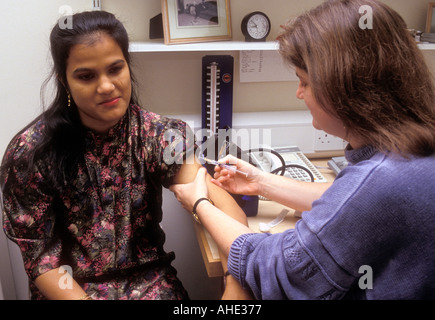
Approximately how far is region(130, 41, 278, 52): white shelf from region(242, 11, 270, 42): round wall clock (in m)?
0.06

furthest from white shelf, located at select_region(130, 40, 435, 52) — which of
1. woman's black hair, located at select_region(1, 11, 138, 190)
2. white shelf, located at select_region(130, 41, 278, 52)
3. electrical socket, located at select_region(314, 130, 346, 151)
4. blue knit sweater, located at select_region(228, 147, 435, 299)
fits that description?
blue knit sweater, located at select_region(228, 147, 435, 299)

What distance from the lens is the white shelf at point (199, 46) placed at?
4.54 feet

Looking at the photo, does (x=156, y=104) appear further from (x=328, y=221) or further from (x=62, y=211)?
(x=328, y=221)

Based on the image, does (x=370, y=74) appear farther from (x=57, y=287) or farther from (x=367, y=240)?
(x=57, y=287)

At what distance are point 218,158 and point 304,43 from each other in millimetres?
628

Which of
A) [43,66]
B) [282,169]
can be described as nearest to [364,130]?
[282,169]

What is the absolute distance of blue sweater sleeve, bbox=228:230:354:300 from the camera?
2.48 feet

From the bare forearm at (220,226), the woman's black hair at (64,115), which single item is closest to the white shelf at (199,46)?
the woman's black hair at (64,115)

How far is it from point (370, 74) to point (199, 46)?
32.1 inches

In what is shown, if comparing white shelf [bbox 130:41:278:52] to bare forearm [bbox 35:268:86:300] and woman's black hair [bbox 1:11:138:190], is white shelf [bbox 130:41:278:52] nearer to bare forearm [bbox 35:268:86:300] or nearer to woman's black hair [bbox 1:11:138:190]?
woman's black hair [bbox 1:11:138:190]

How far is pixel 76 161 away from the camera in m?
1.12

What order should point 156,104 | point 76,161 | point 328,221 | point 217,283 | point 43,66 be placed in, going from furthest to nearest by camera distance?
1. point 217,283
2. point 156,104
3. point 43,66
4. point 76,161
5. point 328,221

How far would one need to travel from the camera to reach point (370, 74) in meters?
0.77

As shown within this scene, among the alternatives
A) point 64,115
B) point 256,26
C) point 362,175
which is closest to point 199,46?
point 256,26
